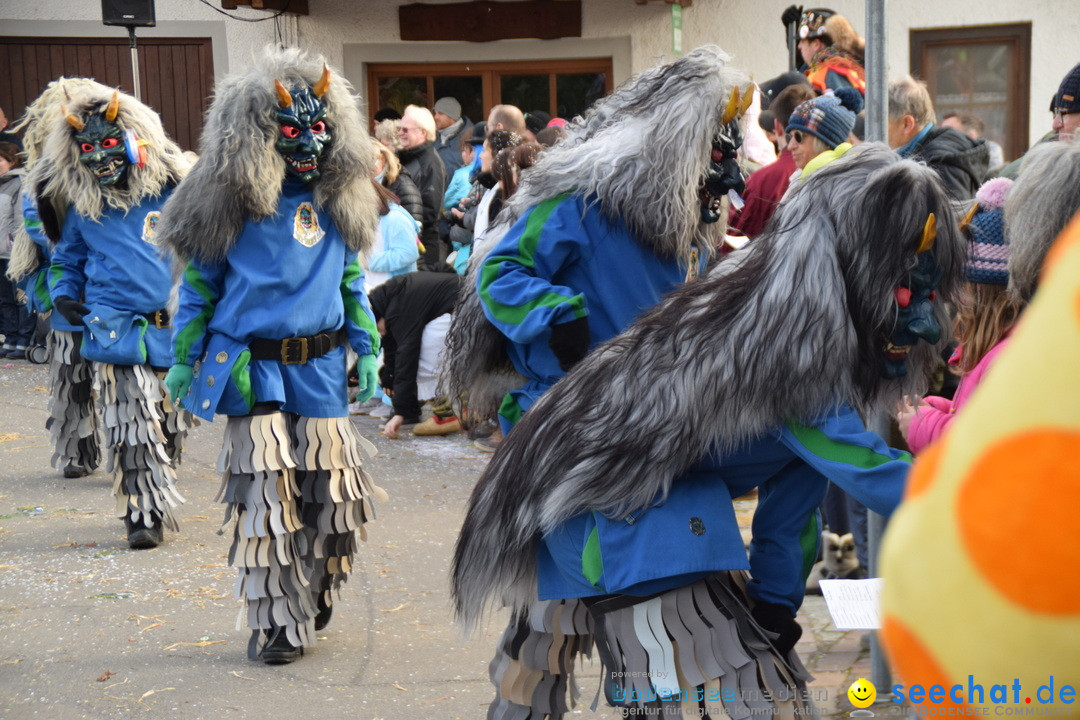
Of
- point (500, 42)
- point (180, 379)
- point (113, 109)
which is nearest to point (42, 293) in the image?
point (113, 109)

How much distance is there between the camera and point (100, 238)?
5.96 metres

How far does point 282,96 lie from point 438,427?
14.6 ft

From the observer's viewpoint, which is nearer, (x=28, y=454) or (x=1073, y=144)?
(x=1073, y=144)

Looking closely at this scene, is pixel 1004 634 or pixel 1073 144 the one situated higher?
pixel 1073 144

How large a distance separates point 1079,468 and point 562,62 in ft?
40.4

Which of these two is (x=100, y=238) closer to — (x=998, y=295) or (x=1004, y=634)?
(x=998, y=295)

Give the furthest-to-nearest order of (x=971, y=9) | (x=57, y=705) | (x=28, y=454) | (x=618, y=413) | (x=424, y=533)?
(x=971, y=9) → (x=28, y=454) → (x=424, y=533) → (x=57, y=705) → (x=618, y=413)

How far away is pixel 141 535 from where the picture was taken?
5723mm

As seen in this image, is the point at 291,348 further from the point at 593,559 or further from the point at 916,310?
the point at 916,310

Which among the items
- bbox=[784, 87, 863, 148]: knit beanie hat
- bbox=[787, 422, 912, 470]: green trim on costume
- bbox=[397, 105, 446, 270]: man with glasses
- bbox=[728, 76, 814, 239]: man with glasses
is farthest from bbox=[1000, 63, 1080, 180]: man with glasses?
bbox=[397, 105, 446, 270]: man with glasses

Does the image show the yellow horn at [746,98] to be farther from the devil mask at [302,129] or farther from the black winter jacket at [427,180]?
the black winter jacket at [427,180]

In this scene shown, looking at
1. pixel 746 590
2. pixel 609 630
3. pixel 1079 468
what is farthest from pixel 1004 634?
pixel 746 590

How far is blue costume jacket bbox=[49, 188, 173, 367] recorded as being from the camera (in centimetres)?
592

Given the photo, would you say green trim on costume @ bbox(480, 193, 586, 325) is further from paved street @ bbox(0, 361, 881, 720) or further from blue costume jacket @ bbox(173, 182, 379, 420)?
paved street @ bbox(0, 361, 881, 720)
